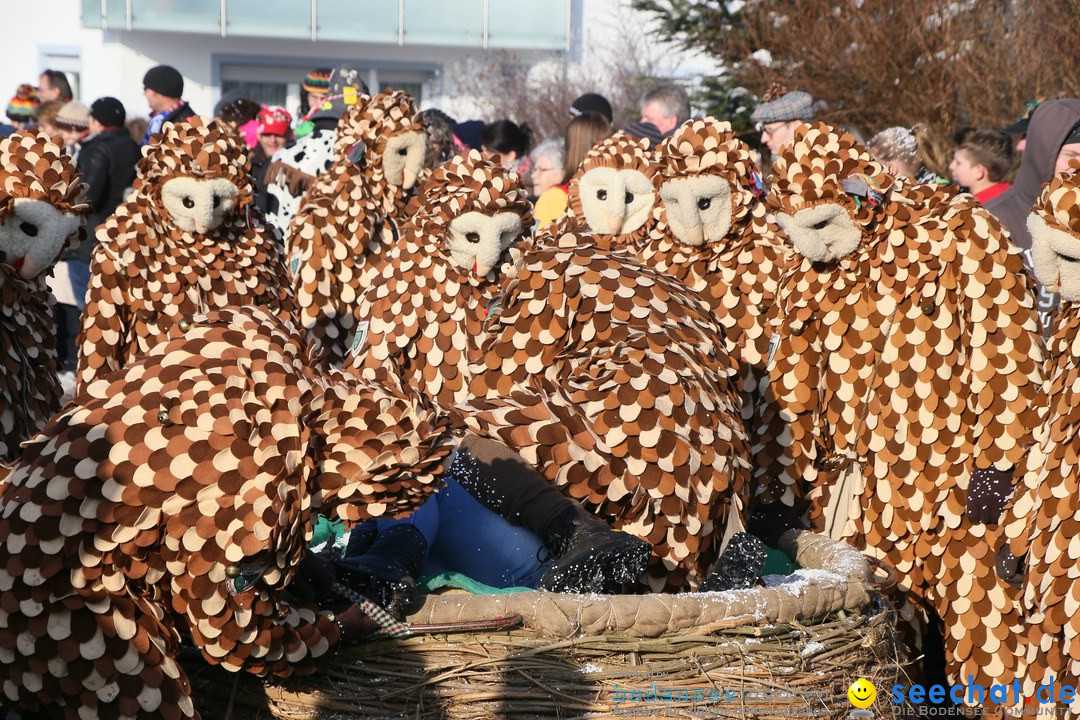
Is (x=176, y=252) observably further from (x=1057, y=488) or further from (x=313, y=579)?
(x=1057, y=488)

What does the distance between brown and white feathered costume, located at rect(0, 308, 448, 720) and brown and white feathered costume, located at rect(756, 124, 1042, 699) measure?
1884mm

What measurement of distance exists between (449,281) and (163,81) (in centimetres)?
393

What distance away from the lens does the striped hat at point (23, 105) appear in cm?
1067

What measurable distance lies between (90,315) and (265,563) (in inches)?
92.4

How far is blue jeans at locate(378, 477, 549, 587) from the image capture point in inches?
125

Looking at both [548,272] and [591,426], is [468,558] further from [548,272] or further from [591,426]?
[548,272]

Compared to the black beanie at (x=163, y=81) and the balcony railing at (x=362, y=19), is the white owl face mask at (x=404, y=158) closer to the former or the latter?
the black beanie at (x=163, y=81)

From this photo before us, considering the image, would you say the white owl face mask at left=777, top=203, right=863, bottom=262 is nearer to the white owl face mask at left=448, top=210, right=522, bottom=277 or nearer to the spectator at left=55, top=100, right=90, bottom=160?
the white owl face mask at left=448, top=210, right=522, bottom=277

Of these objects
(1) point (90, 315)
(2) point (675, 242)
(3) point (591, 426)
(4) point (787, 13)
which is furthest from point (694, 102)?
(3) point (591, 426)

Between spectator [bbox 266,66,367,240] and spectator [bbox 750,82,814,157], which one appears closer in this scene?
spectator [bbox 750,82,814,157]

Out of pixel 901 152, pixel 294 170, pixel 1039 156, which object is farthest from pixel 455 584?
pixel 294 170

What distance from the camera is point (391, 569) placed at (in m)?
2.90

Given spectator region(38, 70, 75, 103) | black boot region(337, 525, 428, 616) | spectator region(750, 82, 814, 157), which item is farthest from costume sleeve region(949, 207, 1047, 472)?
spectator region(38, 70, 75, 103)

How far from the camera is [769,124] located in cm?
651
